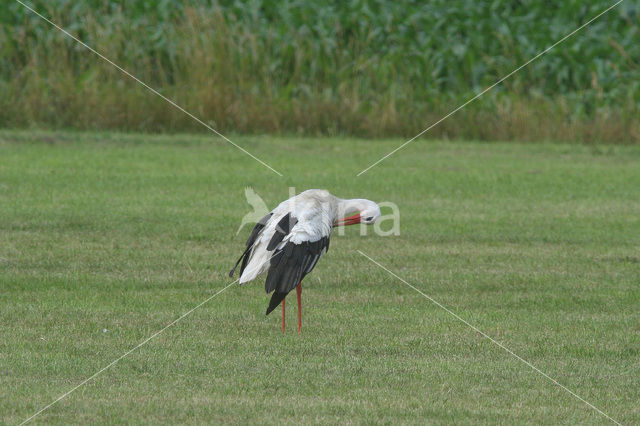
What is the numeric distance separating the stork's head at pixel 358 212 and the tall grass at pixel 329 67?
870 cm

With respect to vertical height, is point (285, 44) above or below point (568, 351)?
above

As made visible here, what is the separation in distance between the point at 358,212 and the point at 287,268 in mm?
820

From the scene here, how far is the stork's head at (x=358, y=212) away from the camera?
21.8 feet

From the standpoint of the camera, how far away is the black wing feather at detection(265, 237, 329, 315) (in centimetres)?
603

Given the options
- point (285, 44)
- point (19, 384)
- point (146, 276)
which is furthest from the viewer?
point (285, 44)

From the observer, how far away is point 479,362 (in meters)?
5.86

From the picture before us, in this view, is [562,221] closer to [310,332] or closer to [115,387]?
[310,332]

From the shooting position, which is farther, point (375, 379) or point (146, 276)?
point (146, 276)

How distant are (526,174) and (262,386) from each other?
25.7 feet

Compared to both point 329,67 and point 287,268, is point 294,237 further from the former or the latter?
point 329,67

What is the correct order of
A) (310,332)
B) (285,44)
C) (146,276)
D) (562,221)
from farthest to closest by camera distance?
(285,44) → (562,221) → (146,276) → (310,332)

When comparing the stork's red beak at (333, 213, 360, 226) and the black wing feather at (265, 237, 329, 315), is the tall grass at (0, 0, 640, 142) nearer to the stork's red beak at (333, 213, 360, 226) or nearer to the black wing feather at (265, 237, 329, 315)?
the stork's red beak at (333, 213, 360, 226)

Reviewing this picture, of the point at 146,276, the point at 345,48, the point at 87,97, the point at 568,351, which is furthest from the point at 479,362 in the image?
the point at 345,48

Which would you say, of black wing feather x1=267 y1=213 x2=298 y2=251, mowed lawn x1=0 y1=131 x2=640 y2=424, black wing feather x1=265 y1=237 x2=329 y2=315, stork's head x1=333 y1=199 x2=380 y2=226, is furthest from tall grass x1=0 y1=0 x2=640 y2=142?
black wing feather x1=265 y1=237 x2=329 y2=315
